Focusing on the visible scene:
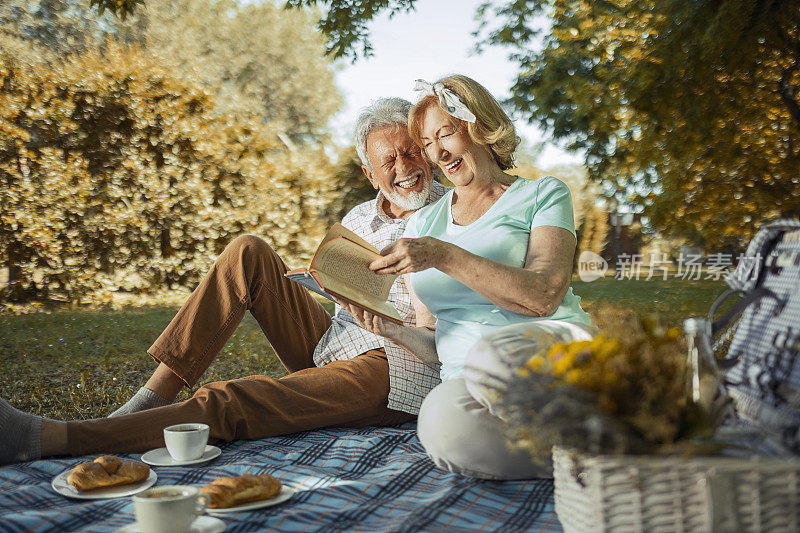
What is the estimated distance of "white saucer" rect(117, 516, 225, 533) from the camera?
1624mm

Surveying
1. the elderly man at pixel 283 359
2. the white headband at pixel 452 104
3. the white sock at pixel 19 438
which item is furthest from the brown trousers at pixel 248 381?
the white headband at pixel 452 104

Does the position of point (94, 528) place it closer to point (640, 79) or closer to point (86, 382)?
point (86, 382)

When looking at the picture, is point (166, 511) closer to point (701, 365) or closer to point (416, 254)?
point (416, 254)

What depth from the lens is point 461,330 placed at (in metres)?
2.31

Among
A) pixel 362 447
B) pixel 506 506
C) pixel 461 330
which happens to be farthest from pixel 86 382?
pixel 506 506

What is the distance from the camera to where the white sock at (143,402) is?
2545 mm

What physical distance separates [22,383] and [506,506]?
12.1 feet

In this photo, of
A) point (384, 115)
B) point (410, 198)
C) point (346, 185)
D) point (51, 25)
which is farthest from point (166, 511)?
point (51, 25)

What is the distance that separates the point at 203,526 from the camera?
165cm

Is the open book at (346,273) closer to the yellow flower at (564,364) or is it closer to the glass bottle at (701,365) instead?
the yellow flower at (564,364)

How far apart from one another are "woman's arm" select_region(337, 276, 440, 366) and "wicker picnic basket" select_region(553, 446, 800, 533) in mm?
1235

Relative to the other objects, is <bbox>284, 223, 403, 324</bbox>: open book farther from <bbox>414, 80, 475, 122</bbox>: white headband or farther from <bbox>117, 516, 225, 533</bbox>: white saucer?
<bbox>117, 516, 225, 533</bbox>: white saucer

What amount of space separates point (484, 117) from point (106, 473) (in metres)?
1.75

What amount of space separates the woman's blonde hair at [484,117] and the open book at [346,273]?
636 mm
